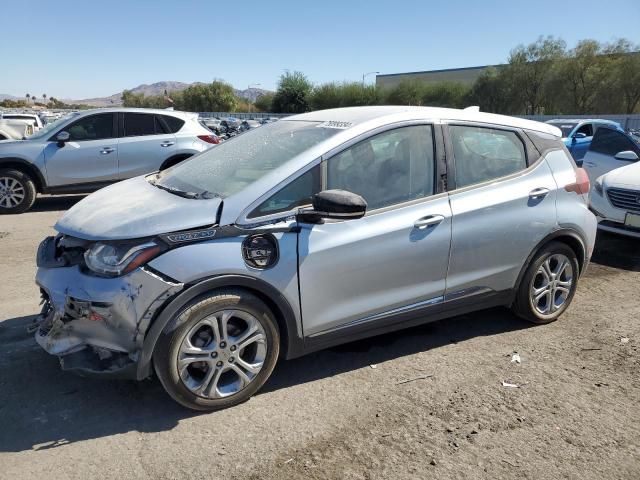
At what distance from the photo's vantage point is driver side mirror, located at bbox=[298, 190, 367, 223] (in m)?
3.08

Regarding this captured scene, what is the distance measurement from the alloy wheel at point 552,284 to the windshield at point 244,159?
2131mm

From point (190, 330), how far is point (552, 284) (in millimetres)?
3032

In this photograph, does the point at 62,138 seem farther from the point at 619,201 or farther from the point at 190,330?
the point at 619,201

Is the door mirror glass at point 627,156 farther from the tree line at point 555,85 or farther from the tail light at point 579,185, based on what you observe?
the tree line at point 555,85

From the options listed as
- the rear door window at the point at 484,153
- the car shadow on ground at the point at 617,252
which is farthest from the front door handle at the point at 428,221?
the car shadow on ground at the point at 617,252

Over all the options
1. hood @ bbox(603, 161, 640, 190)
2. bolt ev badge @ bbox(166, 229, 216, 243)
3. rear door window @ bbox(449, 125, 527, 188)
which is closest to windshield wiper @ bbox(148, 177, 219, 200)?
bolt ev badge @ bbox(166, 229, 216, 243)

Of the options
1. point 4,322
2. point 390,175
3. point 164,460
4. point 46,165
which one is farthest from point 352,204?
point 46,165

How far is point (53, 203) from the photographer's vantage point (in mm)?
10438

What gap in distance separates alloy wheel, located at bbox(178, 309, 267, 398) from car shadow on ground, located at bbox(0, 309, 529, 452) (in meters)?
0.19

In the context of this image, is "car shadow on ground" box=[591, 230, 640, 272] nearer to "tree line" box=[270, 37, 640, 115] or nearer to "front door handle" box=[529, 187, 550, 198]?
"front door handle" box=[529, 187, 550, 198]

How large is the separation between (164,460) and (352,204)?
1.70 meters

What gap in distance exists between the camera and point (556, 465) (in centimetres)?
271

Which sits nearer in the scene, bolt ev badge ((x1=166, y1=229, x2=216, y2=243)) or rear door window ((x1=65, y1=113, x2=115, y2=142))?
bolt ev badge ((x1=166, y1=229, x2=216, y2=243))

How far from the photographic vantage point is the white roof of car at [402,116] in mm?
3631
